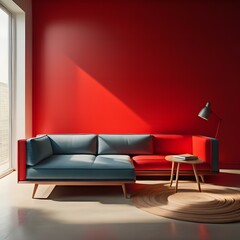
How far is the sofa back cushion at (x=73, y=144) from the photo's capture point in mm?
4023

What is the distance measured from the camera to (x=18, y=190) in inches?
133

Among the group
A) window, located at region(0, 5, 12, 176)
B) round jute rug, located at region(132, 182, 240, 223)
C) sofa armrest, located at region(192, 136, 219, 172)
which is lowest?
round jute rug, located at region(132, 182, 240, 223)

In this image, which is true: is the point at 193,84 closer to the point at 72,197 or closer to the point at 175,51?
the point at 175,51

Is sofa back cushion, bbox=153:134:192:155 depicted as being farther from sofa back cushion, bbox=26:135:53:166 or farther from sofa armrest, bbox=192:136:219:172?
sofa back cushion, bbox=26:135:53:166

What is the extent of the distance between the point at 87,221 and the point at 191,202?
3.92 ft

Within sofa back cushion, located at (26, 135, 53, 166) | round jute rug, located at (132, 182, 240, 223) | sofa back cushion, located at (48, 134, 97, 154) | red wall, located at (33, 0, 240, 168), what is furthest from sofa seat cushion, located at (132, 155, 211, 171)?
sofa back cushion, located at (26, 135, 53, 166)

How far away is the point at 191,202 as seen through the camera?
292 centimetres

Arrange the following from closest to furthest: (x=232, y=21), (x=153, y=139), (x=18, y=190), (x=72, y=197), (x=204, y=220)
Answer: (x=204, y=220) → (x=72, y=197) → (x=18, y=190) → (x=153, y=139) → (x=232, y=21)

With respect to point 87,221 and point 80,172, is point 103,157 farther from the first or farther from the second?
point 87,221

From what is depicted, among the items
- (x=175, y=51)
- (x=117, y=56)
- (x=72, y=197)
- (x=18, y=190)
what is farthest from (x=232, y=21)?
(x=18, y=190)

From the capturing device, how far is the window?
405 centimetres

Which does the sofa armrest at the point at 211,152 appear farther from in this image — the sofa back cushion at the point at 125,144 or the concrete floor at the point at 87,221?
the concrete floor at the point at 87,221

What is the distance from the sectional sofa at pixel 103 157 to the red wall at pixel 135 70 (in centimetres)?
46

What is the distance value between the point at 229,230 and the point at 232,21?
364cm
